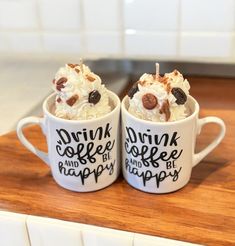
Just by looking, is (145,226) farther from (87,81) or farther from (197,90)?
(197,90)

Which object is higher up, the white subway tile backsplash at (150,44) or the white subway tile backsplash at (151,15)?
the white subway tile backsplash at (151,15)

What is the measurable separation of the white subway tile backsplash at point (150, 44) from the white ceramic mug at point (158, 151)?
0.33 meters

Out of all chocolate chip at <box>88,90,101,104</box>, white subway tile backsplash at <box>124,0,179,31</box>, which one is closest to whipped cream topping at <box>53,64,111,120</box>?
chocolate chip at <box>88,90,101,104</box>

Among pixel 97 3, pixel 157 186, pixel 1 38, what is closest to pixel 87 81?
pixel 157 186

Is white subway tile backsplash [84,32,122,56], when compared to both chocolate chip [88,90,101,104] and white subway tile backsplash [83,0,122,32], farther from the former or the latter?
chocolate chip [88,90,101,104]

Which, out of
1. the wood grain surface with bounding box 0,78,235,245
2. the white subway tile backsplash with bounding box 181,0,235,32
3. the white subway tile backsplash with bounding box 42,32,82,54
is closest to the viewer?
the wood grain surface with bounding box 0,78,235,245

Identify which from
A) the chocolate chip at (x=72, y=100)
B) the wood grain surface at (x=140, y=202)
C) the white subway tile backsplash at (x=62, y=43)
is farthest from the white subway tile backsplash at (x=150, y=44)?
the chocolate chip at (x=72, y=100)

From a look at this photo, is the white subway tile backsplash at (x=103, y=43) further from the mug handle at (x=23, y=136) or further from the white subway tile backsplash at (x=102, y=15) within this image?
the mug handle at (x=23, y=136)

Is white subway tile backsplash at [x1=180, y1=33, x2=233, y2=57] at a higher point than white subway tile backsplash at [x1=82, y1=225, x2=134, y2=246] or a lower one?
higher

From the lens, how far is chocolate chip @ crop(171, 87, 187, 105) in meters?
0.51

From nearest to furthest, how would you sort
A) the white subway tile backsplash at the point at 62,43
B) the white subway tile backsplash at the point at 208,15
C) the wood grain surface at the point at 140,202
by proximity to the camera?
the wood grain surface at the point at 140,202, the white subway tile backsplash at the point at 208,15, the white subway tile backsplash at the point at 62,43

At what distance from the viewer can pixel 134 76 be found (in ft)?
3.08

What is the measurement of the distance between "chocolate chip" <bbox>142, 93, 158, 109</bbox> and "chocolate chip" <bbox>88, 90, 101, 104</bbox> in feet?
0.20

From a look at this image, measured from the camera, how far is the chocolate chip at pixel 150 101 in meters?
0.50
